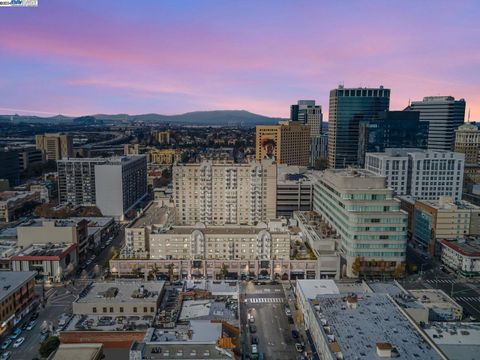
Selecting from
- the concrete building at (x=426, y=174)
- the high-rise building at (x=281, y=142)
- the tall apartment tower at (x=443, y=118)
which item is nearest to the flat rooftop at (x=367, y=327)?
the concrete building at (x=426, y=174)

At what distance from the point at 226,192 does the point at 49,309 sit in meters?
35.2

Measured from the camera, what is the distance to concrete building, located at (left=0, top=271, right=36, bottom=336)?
1670 inches

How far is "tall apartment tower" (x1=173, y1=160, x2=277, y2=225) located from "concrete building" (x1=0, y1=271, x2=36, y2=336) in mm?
31923

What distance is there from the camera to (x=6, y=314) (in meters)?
42.6

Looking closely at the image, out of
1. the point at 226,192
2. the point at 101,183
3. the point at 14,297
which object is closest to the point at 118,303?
the point at 14,297

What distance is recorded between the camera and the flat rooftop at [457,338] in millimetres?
33812

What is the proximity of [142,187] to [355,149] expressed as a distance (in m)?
61.3

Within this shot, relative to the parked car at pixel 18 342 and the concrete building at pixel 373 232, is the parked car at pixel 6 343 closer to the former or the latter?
the parked car at pixel 18 342

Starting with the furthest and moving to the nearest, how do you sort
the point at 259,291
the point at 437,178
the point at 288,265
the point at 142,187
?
the point at 142,187 → the point at 437,178 → the point at 288,265 → the point at 259,291

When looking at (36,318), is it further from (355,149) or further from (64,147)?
(64,147)

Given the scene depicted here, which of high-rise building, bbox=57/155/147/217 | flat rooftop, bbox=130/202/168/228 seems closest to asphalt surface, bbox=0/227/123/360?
flat rooftop, bbox=130/202/168/228

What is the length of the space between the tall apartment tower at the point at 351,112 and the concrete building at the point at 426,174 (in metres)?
42.9

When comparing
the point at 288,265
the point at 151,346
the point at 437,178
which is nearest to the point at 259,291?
the point at 288,265

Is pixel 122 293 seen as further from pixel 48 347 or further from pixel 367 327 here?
pixel 367 327
